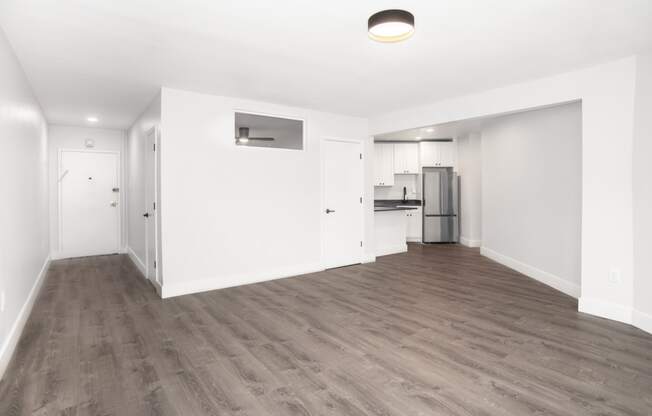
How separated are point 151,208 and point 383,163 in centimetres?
525

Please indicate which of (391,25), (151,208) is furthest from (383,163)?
(391,25)

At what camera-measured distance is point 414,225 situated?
8.70 meters

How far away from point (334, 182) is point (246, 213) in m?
1.64

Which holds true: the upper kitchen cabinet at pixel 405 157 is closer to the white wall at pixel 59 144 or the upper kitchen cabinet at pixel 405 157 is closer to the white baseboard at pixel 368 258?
the white baseboard at pixel 368 258

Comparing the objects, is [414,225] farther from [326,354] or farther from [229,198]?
[326,354]

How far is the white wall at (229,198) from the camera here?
4316mm

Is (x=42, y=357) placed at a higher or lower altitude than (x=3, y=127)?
lower

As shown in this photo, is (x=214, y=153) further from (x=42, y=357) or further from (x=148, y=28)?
(x=42, y=357)

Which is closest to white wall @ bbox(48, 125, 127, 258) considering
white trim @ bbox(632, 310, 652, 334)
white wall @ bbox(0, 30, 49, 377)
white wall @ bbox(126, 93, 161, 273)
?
white wall @ bbox(126, 93, 161, 273)

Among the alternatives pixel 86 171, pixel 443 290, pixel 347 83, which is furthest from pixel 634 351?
pixel 86 171

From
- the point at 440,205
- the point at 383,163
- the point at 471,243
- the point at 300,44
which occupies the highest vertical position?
the point at 300,44

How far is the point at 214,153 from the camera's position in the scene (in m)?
4.59

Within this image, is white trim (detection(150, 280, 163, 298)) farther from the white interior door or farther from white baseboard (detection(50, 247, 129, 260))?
white baseboard (detection(50, 247, 129, 260))

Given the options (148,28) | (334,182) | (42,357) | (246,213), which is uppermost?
(148,28)
